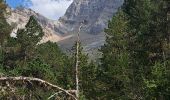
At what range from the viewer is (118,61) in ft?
181

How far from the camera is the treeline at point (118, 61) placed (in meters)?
49.1

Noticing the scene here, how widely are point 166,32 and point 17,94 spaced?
59.5 metres

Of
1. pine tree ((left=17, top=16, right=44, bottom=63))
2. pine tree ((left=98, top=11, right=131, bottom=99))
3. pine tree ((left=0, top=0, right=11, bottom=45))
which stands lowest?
pine tree ((left=98, top=11, right=131, bottom=99))

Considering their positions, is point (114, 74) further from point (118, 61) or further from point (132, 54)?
point (132, 54)

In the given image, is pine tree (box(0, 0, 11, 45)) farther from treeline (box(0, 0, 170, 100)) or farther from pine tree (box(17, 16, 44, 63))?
pine tree (box(17, 16, 44, 63))

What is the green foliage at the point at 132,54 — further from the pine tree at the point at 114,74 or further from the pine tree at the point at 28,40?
the pine tree at the point at 28,40

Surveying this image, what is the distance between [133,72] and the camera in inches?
2296

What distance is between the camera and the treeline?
161ft

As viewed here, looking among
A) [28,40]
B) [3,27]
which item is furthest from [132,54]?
[3,27]

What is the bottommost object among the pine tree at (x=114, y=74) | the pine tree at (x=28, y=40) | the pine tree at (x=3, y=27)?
the pine tree at (x=114, y=74)

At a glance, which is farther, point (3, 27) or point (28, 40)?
point (28, 40)

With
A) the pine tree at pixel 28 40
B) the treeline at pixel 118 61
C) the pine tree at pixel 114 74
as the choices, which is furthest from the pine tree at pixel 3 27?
the pine tree at pixel 114 74

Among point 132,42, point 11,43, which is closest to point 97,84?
point 132,42

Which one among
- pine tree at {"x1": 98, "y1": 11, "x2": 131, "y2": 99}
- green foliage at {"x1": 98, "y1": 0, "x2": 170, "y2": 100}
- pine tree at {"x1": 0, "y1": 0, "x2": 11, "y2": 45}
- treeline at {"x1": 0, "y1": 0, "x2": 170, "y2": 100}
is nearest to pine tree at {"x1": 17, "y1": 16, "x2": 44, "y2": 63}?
treeline at {"x1": 0, "y1": 0, "x2": 170, "y2": 100}
